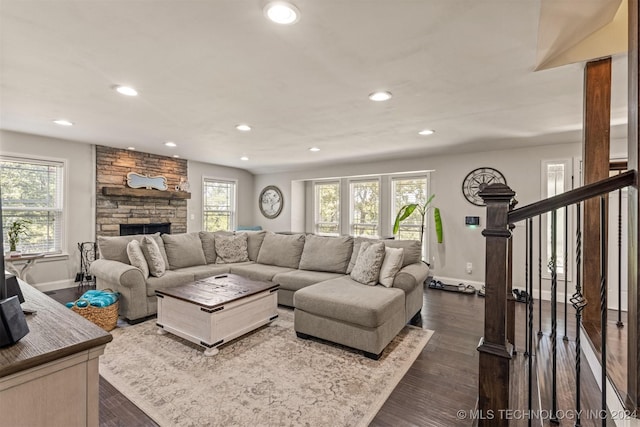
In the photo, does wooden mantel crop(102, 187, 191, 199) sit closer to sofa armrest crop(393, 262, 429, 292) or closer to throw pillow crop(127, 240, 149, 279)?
throw pillow crop(127, 240, 149, 279)

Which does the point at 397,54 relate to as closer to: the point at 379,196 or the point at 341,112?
the point at 341,112

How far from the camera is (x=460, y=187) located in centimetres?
503

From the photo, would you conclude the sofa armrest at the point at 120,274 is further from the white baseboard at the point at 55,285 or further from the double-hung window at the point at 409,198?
the double-hung window at the point at 409,198

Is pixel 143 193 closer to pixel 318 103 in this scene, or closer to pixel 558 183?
pixel 318 103

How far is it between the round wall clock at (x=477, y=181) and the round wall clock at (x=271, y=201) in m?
4.05

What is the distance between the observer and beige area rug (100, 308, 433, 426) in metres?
1.86

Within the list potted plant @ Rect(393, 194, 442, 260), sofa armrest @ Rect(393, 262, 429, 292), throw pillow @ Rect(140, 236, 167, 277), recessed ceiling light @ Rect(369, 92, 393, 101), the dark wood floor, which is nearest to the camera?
the dark wood floor

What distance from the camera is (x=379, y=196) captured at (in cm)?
610

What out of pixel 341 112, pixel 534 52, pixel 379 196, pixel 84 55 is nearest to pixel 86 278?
pixel 84 55

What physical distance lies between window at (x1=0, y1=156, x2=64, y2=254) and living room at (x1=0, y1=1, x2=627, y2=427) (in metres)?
0.11

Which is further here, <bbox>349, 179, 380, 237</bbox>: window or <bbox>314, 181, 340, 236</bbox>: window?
<bbox>314, 181, 340, 236</bbox>: window

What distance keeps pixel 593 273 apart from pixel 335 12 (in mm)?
2641

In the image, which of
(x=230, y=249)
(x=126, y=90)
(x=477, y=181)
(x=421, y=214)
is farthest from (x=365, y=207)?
(x=126, y=90)

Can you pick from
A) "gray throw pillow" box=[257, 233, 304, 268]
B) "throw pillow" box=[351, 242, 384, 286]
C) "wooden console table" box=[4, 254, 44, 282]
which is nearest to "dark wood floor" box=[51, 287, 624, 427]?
"throw pillow" box=[351, 242, 384, 286]
